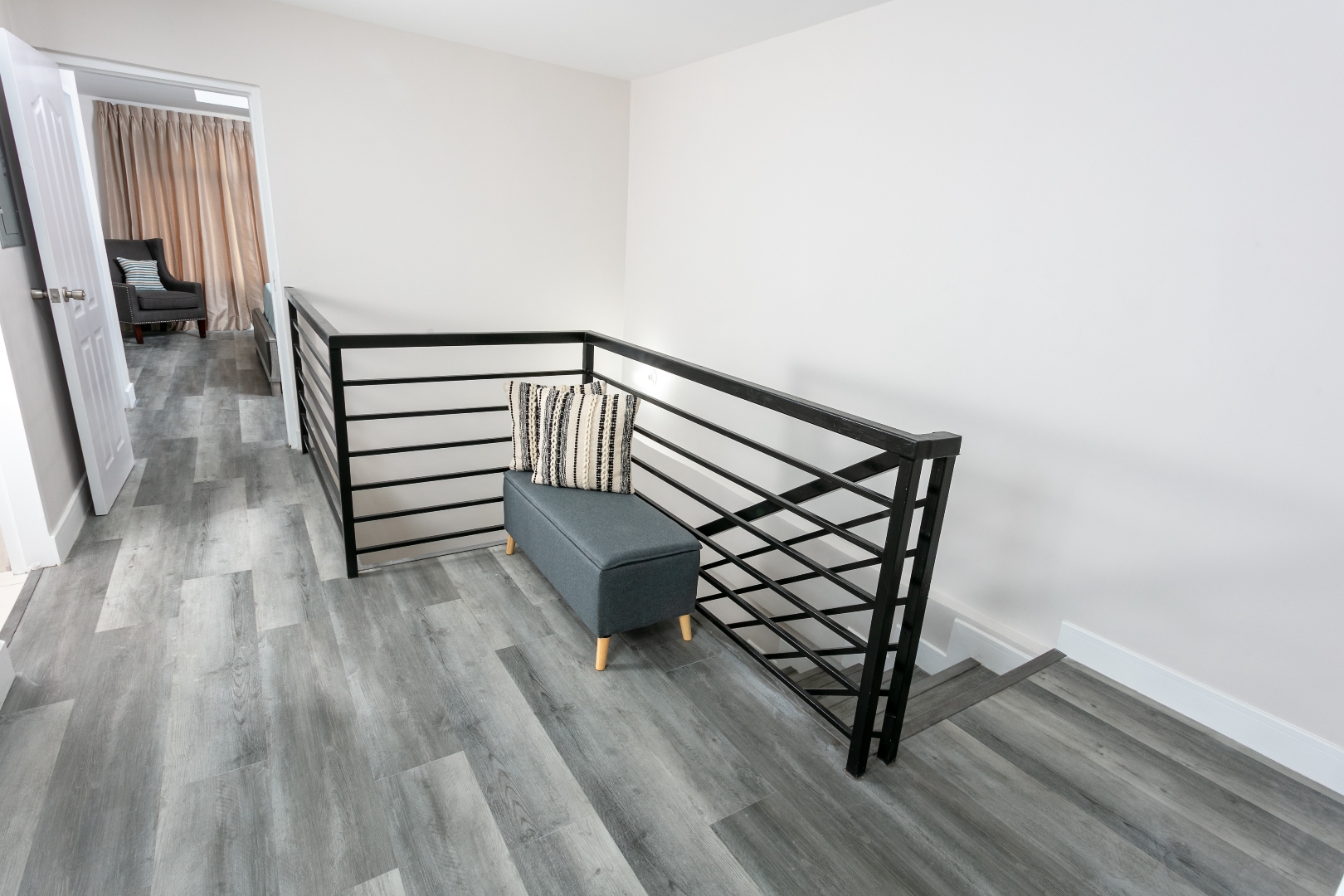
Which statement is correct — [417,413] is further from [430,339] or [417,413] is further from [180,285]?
[180,285]

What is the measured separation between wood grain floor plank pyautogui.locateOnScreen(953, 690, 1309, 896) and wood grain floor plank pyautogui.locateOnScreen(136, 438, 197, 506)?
335cm

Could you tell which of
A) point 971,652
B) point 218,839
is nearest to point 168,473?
point 218,839

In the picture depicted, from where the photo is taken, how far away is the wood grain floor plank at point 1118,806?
1467 mm

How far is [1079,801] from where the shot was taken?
1653mm

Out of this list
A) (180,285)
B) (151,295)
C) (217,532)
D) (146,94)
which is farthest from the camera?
(180,285)

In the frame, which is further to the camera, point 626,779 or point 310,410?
point 310,410

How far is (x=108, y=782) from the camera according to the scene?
1.52 m

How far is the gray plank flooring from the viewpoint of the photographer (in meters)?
1.40

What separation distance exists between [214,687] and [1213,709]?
285 centimetres

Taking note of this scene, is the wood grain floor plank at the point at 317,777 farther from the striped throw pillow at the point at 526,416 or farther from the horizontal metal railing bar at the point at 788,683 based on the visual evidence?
the horizontal metal railing bar at the point at 788,683

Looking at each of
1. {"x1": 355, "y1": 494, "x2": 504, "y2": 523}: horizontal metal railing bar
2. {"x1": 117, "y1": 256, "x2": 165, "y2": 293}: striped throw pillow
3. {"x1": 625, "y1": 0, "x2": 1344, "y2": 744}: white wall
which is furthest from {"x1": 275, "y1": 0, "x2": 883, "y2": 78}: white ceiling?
{"x1": 117, "y1": 256, "x2": 165, "y2": 293}: striped throw pillow

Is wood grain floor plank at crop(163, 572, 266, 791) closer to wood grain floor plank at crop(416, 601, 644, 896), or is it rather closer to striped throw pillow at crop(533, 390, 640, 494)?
wood grain floor plank at crop(416, 601, 644, 896)

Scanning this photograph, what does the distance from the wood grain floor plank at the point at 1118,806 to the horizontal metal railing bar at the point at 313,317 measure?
232 cm

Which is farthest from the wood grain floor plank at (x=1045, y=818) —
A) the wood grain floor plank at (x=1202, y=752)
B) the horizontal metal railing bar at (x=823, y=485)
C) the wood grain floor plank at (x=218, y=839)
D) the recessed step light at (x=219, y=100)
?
the recessed step light at (x=219, y=100)
